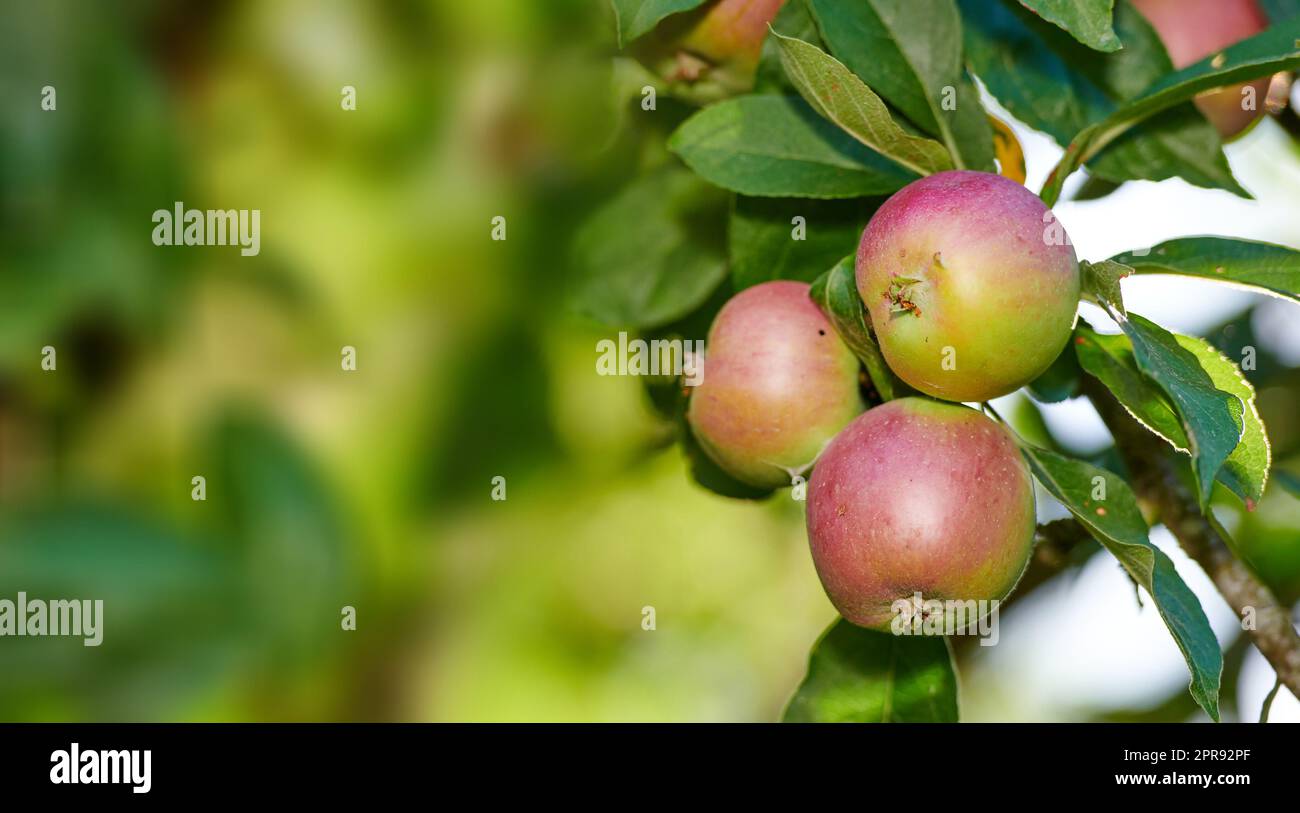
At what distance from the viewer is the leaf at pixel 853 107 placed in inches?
24.1

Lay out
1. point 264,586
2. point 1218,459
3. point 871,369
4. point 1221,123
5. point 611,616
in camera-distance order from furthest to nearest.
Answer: point 611,616
point 264,586
point 1221,123
point 871,369
point 1218,459

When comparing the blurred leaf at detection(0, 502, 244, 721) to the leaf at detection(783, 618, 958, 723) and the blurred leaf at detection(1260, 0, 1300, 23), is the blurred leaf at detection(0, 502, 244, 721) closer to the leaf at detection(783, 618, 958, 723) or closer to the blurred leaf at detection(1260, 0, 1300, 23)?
the leaf at detection(783, 618, 958, 723)

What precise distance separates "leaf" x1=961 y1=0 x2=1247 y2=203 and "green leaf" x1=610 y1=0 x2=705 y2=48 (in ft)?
0.75

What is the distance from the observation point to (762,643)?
1.58m

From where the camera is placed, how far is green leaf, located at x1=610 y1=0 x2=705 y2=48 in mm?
611

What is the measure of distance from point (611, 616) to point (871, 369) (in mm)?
924

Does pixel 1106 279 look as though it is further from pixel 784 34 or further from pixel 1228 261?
pixel 784 34

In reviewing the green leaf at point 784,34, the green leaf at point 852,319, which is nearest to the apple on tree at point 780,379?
the green leaf at point 852,319

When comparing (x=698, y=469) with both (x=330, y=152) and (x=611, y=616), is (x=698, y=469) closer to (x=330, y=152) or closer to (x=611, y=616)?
(x=330, y=152)

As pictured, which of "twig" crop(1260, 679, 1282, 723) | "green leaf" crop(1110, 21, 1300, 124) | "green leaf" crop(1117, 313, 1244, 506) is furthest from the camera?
"twig" crop(1260, 679, 1282, 723)

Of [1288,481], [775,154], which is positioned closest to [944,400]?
[775,154]

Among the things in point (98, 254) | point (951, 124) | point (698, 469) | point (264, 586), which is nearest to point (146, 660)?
point (264, 586)

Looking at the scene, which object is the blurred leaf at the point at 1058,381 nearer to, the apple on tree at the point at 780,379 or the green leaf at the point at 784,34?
the apple on tree at the point at 780,379

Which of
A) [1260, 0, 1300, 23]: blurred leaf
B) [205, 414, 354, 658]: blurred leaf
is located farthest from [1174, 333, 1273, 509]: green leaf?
[205, 414, 354, 658]: blurred leaf
